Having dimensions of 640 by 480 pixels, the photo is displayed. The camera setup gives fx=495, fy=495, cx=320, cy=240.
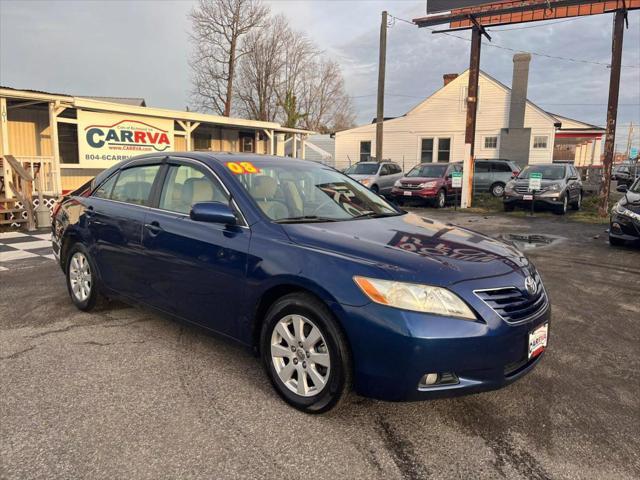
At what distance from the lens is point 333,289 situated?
2.67 m

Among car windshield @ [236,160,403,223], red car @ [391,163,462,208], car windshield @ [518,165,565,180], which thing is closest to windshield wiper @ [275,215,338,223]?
car windshield @ [236,160,403,223]

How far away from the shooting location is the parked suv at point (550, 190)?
14.3 meters

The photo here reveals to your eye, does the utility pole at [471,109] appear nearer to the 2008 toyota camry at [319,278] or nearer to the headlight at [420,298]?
the 2008 toyota camry at [319,278]

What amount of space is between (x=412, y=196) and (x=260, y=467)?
14.9 m

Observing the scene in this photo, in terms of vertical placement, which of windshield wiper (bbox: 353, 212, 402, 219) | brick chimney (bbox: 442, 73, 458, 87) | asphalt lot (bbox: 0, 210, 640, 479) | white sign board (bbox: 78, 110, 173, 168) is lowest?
asphalt lot (bbox: 0, 210, 640, 479)

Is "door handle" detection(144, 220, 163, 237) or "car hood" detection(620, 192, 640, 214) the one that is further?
"car hood" detection(620, 192, 640, 214)

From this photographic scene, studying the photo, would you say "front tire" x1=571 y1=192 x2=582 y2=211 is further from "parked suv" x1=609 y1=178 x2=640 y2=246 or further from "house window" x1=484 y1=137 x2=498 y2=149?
"house window" x1=484 y1=137 x2=498 y2=149

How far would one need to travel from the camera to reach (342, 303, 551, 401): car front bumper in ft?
8.13

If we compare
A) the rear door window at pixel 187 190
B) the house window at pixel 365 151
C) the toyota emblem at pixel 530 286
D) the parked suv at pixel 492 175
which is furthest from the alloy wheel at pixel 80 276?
the house window at pixel 365 151

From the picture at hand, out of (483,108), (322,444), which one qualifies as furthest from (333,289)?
(483,108)

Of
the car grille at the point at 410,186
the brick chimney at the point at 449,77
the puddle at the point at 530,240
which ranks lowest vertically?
the puddle at the point at 530,240

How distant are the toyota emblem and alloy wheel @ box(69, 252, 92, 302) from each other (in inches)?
146

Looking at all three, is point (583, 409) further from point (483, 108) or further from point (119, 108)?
point (483, 108)

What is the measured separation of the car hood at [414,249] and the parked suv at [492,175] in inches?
707
